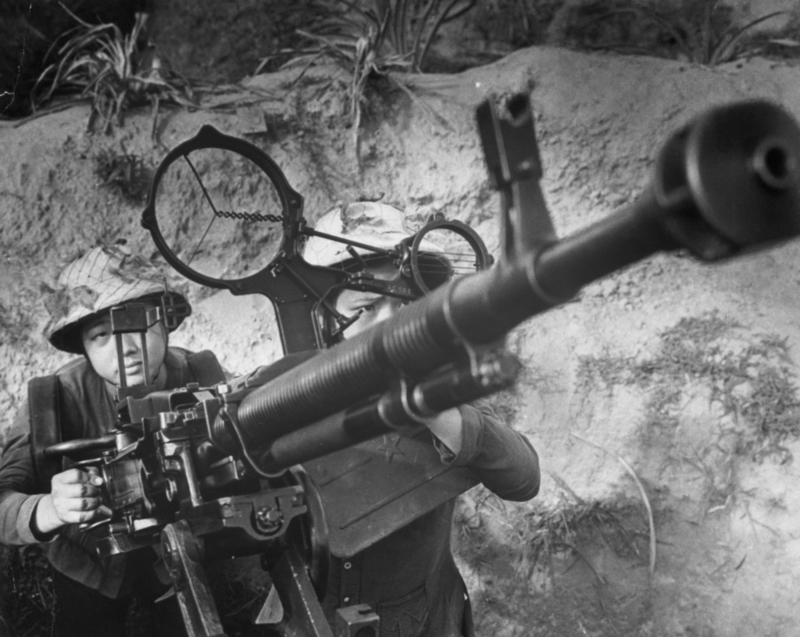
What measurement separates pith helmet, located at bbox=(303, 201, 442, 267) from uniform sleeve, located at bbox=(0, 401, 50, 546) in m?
1.13

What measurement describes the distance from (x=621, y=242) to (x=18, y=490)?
7.41ft

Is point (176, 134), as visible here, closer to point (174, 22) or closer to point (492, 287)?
point (174, 22)

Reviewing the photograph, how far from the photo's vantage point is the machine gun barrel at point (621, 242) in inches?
37.9

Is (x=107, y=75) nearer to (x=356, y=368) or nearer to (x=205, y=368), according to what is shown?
(x=205, y=368)

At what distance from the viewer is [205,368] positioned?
314 centimetres

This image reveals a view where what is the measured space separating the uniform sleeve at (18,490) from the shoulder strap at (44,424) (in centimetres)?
3

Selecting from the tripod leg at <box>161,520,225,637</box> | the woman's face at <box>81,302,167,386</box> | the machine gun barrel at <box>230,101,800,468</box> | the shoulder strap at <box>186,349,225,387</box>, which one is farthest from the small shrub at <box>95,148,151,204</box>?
the machine gun barrel at <box>230,101,800,468</box>

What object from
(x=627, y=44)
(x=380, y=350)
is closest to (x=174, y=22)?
(x=627, y=44)

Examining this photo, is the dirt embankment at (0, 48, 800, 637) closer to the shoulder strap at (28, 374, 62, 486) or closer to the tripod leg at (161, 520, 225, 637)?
the shoulder strap at (28, 374, 62, 486)

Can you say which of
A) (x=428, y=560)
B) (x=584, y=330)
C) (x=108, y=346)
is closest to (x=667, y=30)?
(x=584, y=330)

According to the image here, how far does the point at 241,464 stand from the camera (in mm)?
1771

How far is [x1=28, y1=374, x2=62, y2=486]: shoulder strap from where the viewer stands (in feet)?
8.62

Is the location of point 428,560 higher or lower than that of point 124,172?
lower

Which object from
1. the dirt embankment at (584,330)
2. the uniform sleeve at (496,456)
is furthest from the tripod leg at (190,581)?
the dirt embankment at (584,330)
